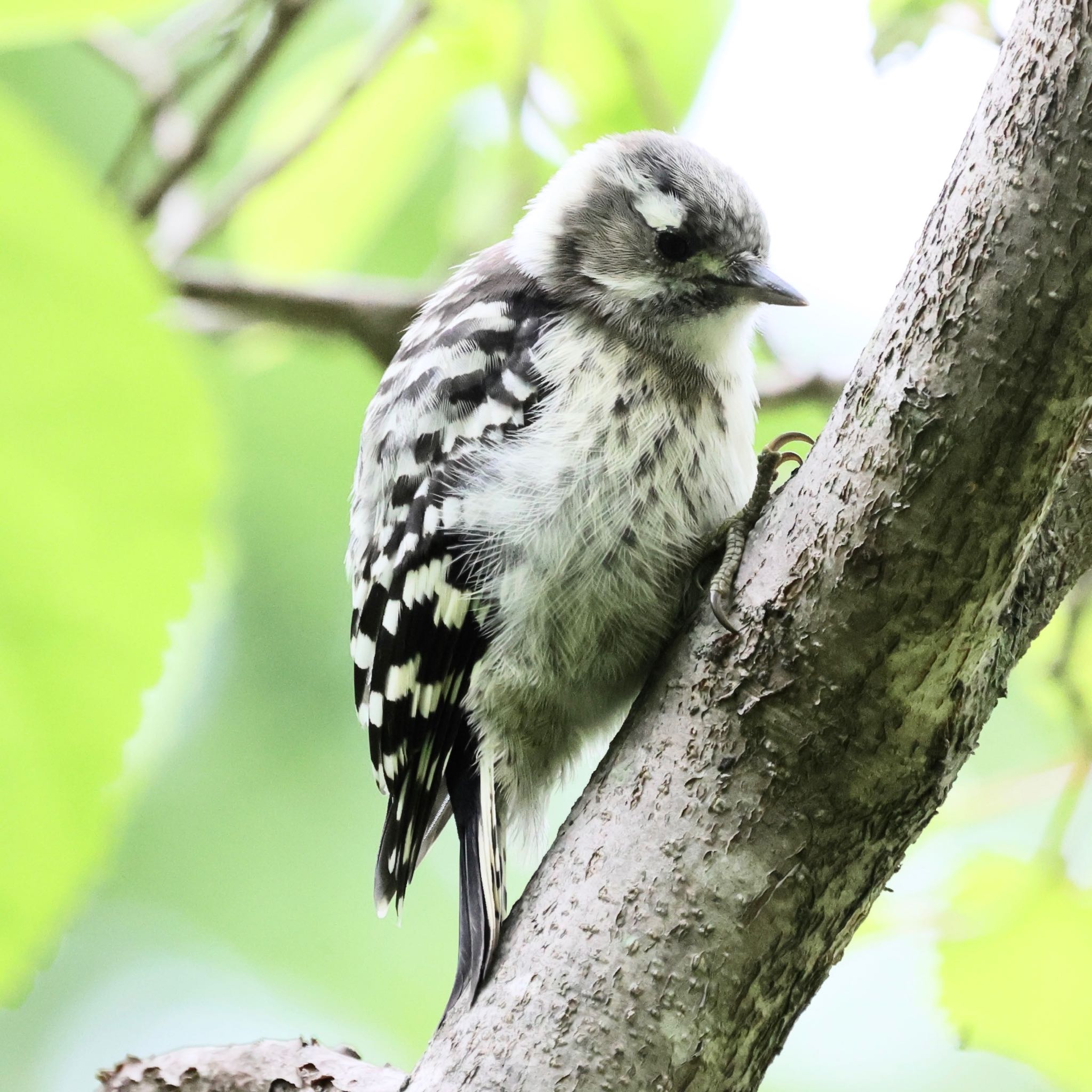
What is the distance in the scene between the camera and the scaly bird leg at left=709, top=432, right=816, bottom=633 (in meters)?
1.31

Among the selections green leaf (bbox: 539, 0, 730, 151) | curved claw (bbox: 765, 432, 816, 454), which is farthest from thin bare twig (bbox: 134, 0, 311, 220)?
curved claw (bbox: 765, 432, 816, 454)

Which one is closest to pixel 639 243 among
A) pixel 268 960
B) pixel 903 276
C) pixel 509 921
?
pixel 903 276

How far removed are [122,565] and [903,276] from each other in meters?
0.76

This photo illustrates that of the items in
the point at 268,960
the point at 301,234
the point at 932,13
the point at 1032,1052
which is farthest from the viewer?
the point at 268,960

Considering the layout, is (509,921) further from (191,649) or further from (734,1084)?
(191,649)

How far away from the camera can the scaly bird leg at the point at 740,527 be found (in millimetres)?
1313

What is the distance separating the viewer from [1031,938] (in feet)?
4.54

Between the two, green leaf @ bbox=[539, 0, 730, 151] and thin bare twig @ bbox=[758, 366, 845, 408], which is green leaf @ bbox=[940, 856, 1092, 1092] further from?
green leaf @ bbox=[539, 0, 730, 151]

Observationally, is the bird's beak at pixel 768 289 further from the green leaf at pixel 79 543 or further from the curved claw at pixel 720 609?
the green leaf at pixel 79 543

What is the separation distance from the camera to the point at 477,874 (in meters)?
1.57

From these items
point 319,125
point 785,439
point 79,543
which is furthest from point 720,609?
point 319,125

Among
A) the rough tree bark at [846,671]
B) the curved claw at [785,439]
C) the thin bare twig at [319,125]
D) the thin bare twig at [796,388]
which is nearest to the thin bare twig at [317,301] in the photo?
the thin bare twig at [319,125]

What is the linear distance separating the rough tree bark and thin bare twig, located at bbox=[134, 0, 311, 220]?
1.40 m

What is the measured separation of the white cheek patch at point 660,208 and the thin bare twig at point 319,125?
1.74ft
